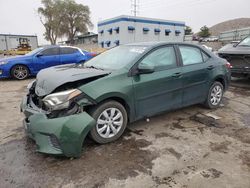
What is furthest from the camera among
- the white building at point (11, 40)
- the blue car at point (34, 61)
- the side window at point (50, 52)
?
the white building at point (11, 40)

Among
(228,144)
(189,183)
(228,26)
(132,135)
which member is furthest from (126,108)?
(228,26)

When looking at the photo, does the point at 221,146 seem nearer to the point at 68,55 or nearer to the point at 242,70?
the point at 242,70

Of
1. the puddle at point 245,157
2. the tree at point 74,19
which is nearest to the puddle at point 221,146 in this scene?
the puddle at point 245,157

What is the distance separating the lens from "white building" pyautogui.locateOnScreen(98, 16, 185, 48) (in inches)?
1246

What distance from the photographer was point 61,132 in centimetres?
262

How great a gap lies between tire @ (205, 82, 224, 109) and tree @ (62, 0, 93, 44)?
47112 millimetres

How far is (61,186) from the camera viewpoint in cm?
234

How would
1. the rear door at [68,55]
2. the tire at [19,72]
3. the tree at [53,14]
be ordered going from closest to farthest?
the tire at [19,72] < the rear door at [68,55] < the tree at [53,14]

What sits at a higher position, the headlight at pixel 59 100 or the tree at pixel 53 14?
the tree at pixel 53 14

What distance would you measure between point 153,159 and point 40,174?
143 cm

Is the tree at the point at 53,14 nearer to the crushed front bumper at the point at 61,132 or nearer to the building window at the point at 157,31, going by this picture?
the building window at the point at 157,31

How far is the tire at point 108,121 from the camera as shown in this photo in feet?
10.1

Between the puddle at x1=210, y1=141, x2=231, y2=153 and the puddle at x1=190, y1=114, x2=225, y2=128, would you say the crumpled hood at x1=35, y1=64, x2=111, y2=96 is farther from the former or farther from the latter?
the puddle at x1=190, y1=114, x2=225, y2=128

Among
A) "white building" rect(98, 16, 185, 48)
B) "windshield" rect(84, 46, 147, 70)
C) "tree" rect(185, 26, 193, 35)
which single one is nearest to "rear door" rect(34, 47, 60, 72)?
"windshield" rect(84, 46, 147, 70)
